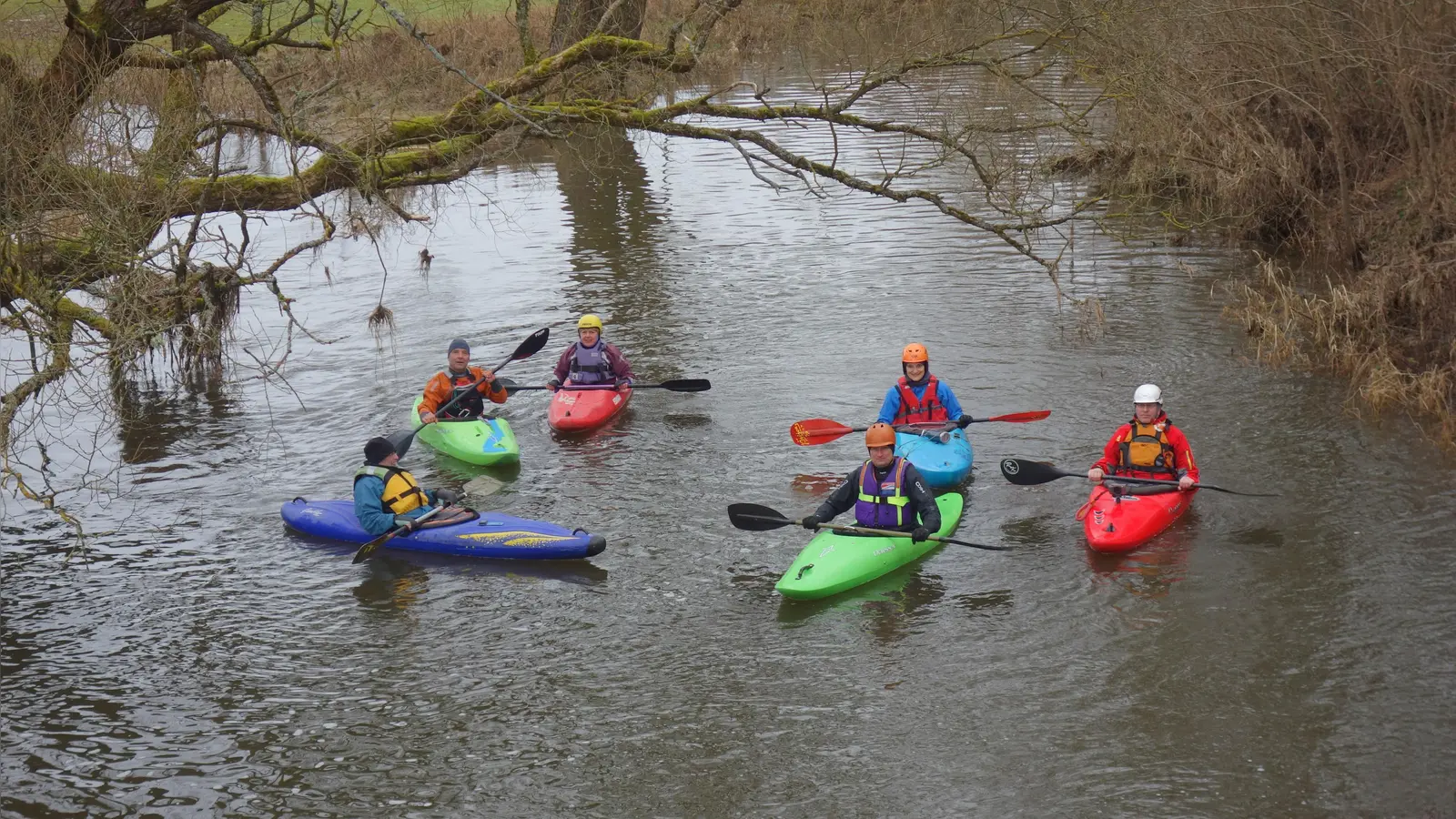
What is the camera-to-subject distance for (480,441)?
39.8 feet

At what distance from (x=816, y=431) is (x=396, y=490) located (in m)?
3.61

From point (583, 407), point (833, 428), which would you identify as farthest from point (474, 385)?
point (833, 428)

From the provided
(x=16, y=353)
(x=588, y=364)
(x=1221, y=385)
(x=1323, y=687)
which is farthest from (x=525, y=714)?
(x=16, y=353)

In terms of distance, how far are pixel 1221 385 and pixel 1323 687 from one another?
227 inches

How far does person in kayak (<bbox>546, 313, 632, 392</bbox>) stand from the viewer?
44.1 ft

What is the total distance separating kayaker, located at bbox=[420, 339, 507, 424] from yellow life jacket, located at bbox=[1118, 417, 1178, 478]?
6119 mm

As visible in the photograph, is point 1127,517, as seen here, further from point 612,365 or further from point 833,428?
point 612,365

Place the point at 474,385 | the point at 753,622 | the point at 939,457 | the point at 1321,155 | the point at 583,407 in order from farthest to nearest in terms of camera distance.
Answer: the point at 1321,155 → the point at 583,407 → the point at 474,385 → the point at 939,457 → the point at 753,622

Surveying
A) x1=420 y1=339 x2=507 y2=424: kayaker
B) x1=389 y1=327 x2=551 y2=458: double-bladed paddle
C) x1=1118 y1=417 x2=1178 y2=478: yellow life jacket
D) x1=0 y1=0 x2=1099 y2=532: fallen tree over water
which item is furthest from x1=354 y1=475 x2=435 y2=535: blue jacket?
x1=1118 y1=417 x2=1178 y2=478: yellow life jacket

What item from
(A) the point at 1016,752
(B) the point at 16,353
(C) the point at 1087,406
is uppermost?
(B) the point at 16,353

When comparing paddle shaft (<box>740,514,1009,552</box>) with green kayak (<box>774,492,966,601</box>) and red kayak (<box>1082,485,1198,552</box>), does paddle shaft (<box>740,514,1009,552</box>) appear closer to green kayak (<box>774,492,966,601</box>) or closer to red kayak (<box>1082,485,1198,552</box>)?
green kayak (<box>774,492,966,601</box>)

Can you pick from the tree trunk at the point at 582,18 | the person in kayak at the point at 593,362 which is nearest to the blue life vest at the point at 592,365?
the person in kayak at the point at 593,362

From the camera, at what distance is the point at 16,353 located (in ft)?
49.8

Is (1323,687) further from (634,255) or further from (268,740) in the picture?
(634,255)
